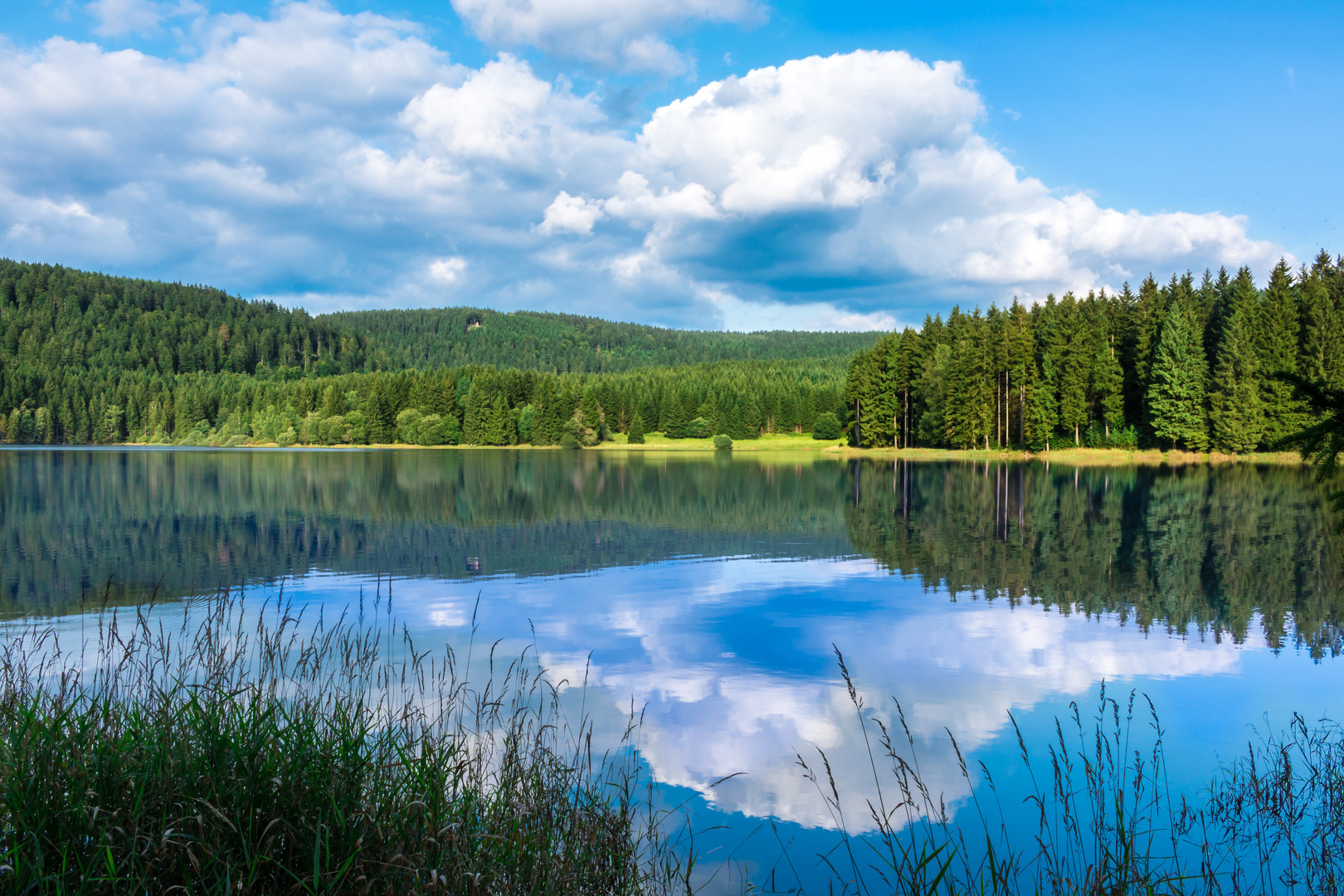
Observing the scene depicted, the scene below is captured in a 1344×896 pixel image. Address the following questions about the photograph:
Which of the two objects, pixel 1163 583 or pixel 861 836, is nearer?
pixel 861 836

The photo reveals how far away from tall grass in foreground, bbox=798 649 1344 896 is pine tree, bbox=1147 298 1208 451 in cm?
6653

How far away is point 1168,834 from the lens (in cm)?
608

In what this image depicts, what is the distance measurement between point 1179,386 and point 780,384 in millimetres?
80547

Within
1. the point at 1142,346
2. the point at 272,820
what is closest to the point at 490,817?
the point at 272,820

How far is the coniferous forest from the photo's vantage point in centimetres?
6366

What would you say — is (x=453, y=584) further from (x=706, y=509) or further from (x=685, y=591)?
(x=706, y=509)

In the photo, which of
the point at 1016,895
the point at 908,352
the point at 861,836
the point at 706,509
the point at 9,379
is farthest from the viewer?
the point at 9,379

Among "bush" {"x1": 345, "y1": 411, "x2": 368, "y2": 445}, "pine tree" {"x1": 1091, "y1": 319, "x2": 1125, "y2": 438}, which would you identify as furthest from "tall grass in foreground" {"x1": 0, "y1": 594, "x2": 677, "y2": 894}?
"bush" {"x1": 345, "y1": 411, "x2": 368, "y2": 445}

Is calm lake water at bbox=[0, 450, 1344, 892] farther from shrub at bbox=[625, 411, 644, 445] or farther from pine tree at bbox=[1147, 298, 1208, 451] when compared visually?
shrub at bbox=[625, 411, 644, 445]

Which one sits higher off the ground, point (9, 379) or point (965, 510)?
point (9, 379)

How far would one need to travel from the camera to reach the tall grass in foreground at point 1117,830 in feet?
17.4

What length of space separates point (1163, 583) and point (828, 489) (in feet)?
83.7

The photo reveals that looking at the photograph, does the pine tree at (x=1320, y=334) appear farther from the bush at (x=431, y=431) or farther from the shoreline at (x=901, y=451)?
the bush at (x=431, y=431)

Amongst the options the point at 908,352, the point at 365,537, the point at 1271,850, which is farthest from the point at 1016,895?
the point at 908,352
